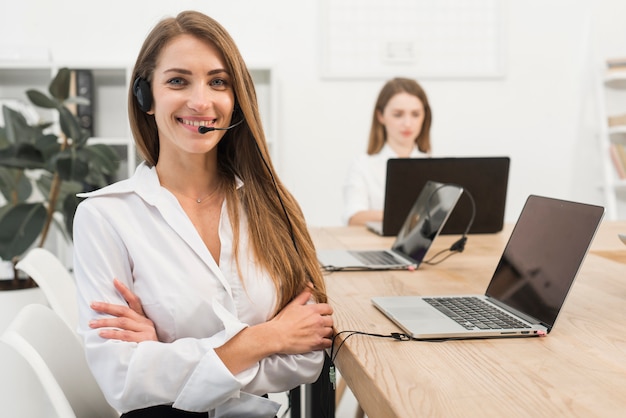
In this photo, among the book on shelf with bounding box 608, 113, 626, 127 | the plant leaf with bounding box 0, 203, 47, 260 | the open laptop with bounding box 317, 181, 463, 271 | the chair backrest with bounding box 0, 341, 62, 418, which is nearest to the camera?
the chair backrest with bounding box 0, 341, 62, 418

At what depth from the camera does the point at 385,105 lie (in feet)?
10.2

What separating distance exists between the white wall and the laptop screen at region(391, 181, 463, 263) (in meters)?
2.03

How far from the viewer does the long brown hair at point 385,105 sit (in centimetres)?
310

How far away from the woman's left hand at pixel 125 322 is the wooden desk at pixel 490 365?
33 cm

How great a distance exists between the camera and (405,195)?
2.08 meters

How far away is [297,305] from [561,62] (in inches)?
134

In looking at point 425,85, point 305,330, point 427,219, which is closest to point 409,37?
point 425,85

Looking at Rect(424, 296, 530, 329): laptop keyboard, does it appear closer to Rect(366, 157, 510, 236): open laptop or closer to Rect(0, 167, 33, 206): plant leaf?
Rect(366, 157, 510, 236): open laptop

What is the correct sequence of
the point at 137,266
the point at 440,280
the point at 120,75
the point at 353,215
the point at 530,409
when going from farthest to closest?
the point at 120,75 < the point at 353,215 < the point at 440,280 < the point at 137,266 < the point at 530,409

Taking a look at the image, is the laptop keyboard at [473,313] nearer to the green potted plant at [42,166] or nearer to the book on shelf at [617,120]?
the green potted plant at [42,166]

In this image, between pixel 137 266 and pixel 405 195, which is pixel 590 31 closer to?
pixel 405 195

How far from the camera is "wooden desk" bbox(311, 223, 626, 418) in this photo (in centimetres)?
78

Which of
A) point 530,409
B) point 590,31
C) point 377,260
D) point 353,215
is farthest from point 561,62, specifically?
point 530,409

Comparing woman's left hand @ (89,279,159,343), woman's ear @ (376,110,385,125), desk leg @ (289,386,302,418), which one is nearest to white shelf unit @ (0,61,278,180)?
woman's ear @ (376,110,385,125)
